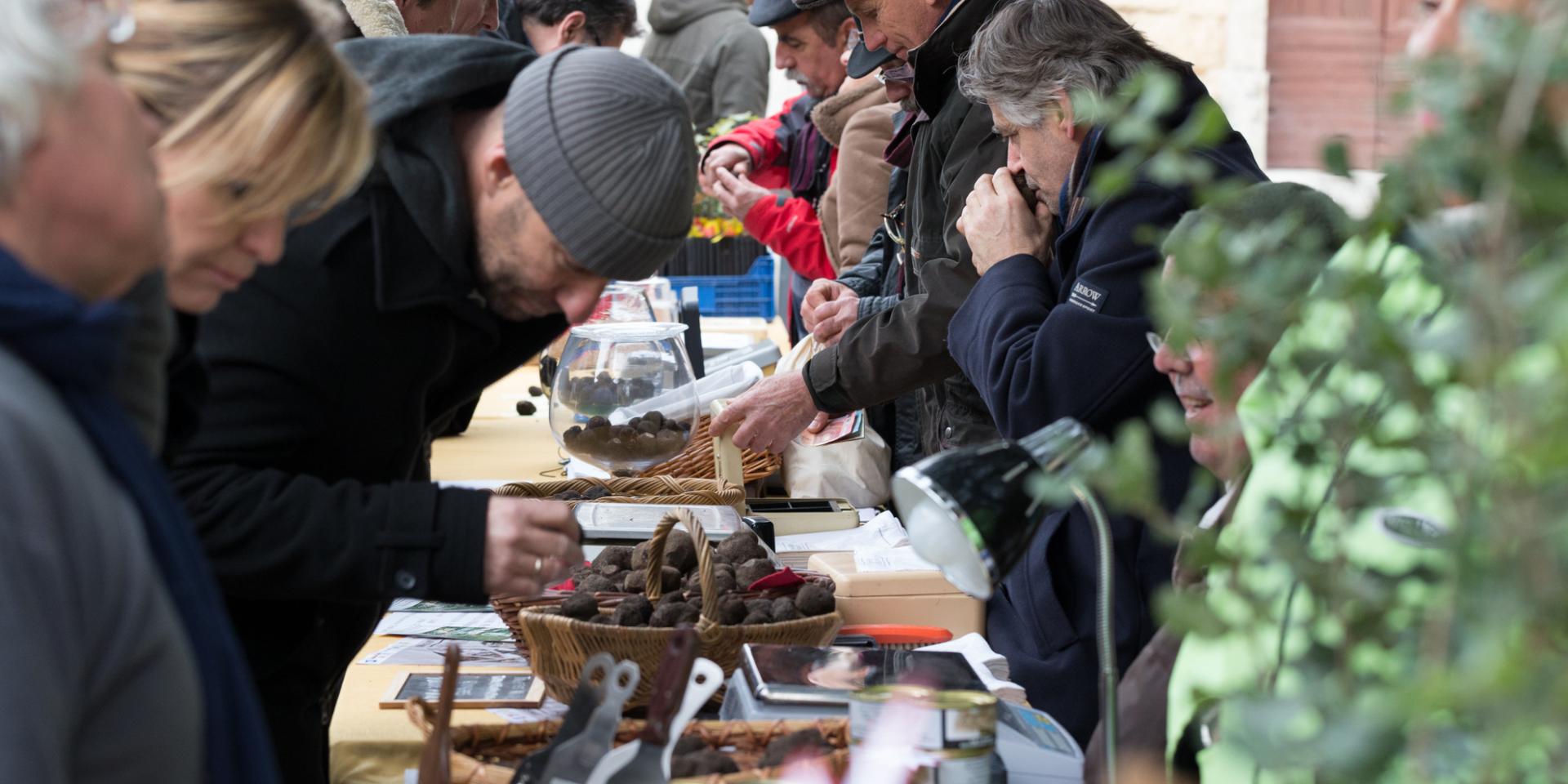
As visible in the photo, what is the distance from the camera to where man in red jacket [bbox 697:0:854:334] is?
439 centimetres

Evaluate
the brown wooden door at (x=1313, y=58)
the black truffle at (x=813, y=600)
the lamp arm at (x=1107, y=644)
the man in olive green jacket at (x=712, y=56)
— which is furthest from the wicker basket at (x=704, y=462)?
the brown wooden door at (x=1313, y=58)

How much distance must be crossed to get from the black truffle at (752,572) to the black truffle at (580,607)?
25 centimetres

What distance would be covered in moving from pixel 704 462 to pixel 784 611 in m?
1.24

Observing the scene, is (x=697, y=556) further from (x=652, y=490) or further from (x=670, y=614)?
(x=652, y=490)

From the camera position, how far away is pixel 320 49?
1257mm

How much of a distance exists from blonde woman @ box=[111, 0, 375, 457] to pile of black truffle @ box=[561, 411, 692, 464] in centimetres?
162

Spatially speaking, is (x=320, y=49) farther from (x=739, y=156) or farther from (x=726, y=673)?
(x=739, y=156)

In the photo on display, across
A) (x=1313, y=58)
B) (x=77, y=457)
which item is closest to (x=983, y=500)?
(x=77, y=457)

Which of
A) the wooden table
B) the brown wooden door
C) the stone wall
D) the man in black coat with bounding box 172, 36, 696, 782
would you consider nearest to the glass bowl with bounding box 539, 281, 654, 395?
the wooden table

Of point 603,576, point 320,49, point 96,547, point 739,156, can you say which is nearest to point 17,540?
point 96,547

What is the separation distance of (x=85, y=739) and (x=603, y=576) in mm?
1286

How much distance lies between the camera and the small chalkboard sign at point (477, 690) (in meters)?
1.91

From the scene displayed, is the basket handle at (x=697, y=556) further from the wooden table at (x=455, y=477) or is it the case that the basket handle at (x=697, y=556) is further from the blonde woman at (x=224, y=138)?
the blonde woman at (x=224, y=138)

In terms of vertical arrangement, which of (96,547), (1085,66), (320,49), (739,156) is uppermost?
(320,49)
